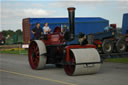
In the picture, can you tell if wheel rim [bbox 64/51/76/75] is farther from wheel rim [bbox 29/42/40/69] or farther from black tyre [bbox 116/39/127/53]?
black tyre [bbox 116/39/127/53]

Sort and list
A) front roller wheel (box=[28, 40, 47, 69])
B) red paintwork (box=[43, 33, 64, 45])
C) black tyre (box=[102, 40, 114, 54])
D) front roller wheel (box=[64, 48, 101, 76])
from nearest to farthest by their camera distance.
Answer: front roller wheel (box=[64, 48, 101, 76]) < red paintwork (box=[43, 33, 64, 45]) < front roller wheel (box=[28, 40, 47, 69]) < black tyre (box=[102, 40, 114, 54])

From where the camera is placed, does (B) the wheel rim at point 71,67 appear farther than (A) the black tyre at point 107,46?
No

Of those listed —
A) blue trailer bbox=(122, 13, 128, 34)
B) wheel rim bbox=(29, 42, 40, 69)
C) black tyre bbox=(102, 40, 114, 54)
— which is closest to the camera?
wheel rim bbox=(29, 42, 40, 69)

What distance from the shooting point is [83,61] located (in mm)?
8828

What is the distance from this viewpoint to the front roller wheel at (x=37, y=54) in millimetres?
10656

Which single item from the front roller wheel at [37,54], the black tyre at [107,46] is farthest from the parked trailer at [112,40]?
the front roller wheel at [37,54]

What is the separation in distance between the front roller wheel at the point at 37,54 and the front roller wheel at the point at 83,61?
1.75 m

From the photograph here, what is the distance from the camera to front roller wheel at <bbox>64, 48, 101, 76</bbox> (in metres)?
8.80

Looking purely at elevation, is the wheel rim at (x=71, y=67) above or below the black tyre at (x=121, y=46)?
below

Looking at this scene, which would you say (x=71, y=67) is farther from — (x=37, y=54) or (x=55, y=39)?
(x=37, y=54)

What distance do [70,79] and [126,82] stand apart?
5.90 ft

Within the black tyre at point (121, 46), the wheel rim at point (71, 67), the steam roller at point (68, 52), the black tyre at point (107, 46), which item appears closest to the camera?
the steam roller at point (68, 52)

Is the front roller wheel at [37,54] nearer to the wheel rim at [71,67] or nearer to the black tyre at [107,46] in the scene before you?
the wheel rim at [71,67]

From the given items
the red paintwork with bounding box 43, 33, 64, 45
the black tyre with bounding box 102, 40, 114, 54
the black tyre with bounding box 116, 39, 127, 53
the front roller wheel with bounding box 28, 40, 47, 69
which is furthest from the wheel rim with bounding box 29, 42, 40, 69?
the black tyre with bounding box 116, 39, 127, 53
